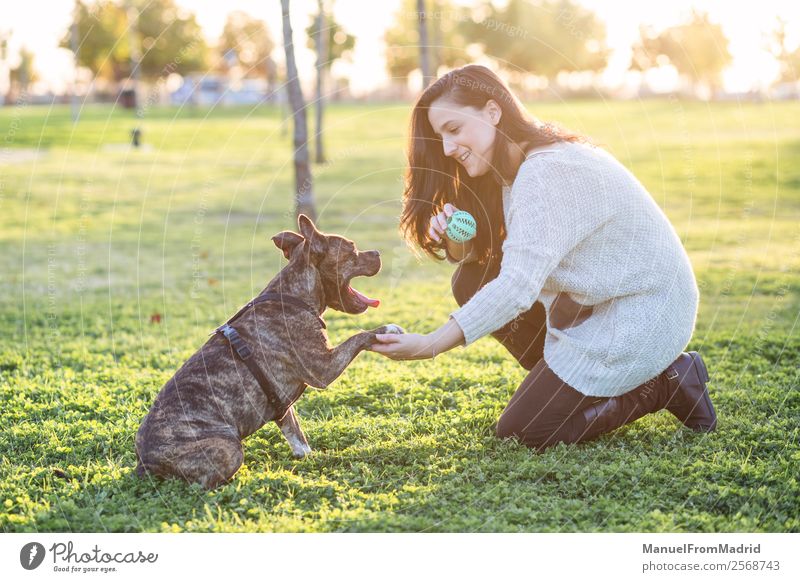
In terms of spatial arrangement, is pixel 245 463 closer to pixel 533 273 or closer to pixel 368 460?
pixel 368 460

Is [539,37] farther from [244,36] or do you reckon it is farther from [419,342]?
[419,342]

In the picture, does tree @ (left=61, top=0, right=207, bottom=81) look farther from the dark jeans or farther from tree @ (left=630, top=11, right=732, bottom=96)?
the dark jeans

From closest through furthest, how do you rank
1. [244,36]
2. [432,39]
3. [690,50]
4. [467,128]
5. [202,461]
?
[202,461], [467,128], [244,36], [690,50], [432,39]

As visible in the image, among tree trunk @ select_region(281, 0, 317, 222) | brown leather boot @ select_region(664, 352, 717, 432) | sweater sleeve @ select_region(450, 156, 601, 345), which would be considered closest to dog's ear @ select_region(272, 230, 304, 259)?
sweater sleeve @ select_region(450, 156, 601, 345)

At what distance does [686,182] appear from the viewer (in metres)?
23.7

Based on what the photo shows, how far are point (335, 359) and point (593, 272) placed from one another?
1819 millimetres

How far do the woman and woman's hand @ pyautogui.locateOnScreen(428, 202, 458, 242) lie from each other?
1 centimetres

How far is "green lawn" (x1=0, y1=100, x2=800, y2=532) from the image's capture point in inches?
204

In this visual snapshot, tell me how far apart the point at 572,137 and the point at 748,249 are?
9757 mm

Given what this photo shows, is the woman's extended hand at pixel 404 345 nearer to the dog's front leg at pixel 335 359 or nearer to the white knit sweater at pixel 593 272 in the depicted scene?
the dog's front leg at pixel 335 359

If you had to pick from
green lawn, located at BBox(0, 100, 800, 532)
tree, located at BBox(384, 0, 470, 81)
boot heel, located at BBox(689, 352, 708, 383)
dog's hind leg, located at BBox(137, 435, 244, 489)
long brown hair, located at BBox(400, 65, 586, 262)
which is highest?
tree, located at BBox(384, 0, 470, 81)

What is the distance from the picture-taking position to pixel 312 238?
5.56 meters

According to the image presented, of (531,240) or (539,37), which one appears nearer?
(531,240)

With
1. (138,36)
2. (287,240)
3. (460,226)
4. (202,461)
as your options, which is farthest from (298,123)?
(138,36)
